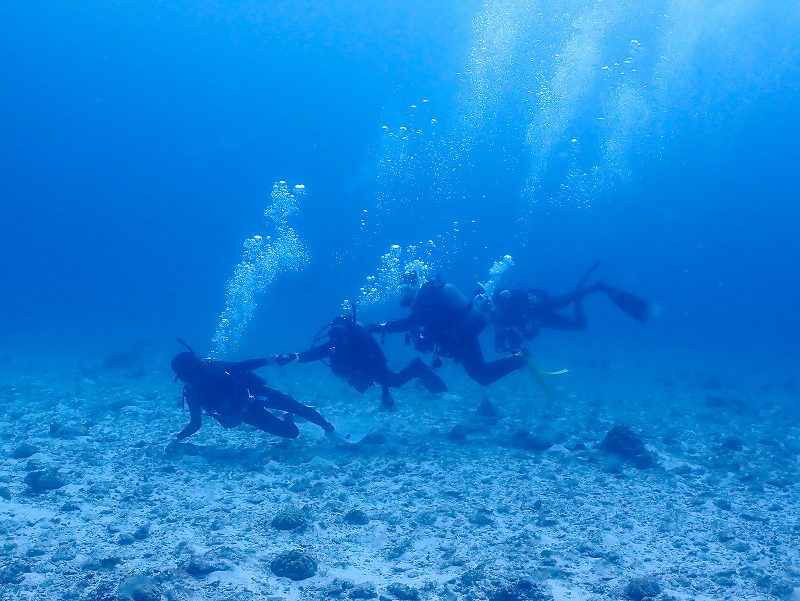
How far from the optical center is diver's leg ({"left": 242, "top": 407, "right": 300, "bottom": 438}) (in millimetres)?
8883

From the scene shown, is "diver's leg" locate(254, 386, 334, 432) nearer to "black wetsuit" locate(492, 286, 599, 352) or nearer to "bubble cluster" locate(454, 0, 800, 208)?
"black wetsuit" locate(492, 286, 599, 352)

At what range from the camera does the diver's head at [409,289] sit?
1013 centimetres

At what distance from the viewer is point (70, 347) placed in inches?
1005

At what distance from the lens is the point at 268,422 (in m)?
9.01

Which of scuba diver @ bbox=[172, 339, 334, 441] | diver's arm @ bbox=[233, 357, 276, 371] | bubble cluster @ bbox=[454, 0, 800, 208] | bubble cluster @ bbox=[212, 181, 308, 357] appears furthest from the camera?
bubble cluster @ bbox=[454, 0, 800, 208]

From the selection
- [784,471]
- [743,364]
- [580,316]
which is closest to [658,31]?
[743,364]

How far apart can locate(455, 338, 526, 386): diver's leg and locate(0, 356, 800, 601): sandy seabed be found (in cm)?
107

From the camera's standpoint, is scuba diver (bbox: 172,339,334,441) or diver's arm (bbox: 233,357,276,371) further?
diver's arm (bbox: 233,357,276,371)

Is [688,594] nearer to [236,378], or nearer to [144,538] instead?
[144,538]

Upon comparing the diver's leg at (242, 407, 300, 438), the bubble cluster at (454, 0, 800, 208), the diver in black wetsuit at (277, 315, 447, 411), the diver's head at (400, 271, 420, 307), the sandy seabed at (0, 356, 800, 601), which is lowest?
the sandy seabed at (0, 356, 800, 601)

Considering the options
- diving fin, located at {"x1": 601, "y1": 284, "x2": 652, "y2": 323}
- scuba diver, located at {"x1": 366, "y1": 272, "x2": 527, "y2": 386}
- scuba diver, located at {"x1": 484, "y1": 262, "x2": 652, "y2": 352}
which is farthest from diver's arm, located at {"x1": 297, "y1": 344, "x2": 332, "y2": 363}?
diving fin, located at {"x1": 601, "y1": 284, "x2": 652, "y2": 323}

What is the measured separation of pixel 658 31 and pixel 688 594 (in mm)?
76317

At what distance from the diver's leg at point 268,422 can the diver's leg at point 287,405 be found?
0.35m

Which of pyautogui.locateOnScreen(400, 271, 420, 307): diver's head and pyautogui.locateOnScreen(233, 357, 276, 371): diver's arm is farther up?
pyautogui.locateOnScreen(400, 271, 420, 307): diver's head
